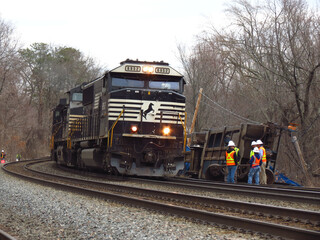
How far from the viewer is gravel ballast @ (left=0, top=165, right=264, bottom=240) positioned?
20.9ft

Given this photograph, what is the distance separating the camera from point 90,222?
739 centimetres

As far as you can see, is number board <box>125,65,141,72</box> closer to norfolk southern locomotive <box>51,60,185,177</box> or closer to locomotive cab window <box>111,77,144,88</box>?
norfolk southern locomotive <box>51,60,185,177</box>

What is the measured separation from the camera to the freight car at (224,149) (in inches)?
Result: 675

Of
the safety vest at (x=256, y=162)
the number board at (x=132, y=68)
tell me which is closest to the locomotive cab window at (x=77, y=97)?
the number board at (x=132, y=68)

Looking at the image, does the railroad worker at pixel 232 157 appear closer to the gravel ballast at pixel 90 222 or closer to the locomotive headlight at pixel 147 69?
the locomotive headlight at pixel 147 69

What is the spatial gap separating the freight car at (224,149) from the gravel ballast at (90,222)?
8.33m

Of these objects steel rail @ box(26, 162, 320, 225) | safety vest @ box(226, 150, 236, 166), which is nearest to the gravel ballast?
steel rail @ box(26, 162, 320, 225)

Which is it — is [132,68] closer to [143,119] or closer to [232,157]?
[143,119]

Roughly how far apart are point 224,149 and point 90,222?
34.9ft

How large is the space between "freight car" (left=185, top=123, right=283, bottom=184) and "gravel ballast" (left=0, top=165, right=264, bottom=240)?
8328 millimetres

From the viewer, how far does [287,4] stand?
2280 cm

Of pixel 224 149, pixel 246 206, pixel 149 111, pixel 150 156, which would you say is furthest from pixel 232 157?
pixel 246 206

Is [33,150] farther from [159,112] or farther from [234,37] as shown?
[159,112]

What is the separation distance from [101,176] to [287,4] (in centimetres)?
1291
